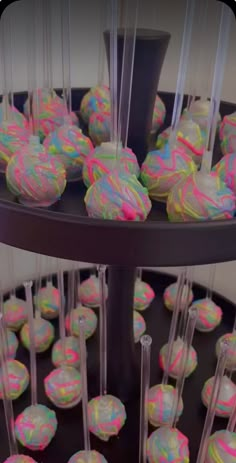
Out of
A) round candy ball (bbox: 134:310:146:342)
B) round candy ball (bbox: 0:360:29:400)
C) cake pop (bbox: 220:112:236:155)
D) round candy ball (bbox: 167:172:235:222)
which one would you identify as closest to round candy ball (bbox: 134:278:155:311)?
round candy ball (bbox: 134:310:146:342)

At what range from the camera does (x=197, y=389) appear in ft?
2.68

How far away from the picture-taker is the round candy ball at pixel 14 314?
0.92 meters

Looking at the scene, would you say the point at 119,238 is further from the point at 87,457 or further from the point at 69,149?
the point at 87,457

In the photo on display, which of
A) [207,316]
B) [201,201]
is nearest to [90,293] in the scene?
[207,316]

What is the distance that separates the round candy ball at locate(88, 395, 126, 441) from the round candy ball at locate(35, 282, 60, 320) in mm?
263

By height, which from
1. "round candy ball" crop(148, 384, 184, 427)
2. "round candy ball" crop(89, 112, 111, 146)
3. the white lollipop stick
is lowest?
"round candy ball" crop(148, 384, 184, 427)

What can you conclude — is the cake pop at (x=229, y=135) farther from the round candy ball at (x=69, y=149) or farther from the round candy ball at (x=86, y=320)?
the round candy ball at (x=86, y=320)

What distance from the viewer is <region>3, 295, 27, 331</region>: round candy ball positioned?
0.92 m

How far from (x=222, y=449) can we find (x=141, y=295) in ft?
1.28

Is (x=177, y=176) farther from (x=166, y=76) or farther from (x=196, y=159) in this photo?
(x=166, y=76)

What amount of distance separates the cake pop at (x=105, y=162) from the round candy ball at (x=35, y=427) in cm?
35

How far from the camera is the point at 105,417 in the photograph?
70 cm

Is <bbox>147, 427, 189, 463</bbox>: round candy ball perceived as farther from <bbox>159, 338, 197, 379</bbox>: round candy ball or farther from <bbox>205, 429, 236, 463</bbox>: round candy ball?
<bbox>159, 338, 197, 379</bbox>: round candy ball

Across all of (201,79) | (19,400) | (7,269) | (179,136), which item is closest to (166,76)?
(201,79)
